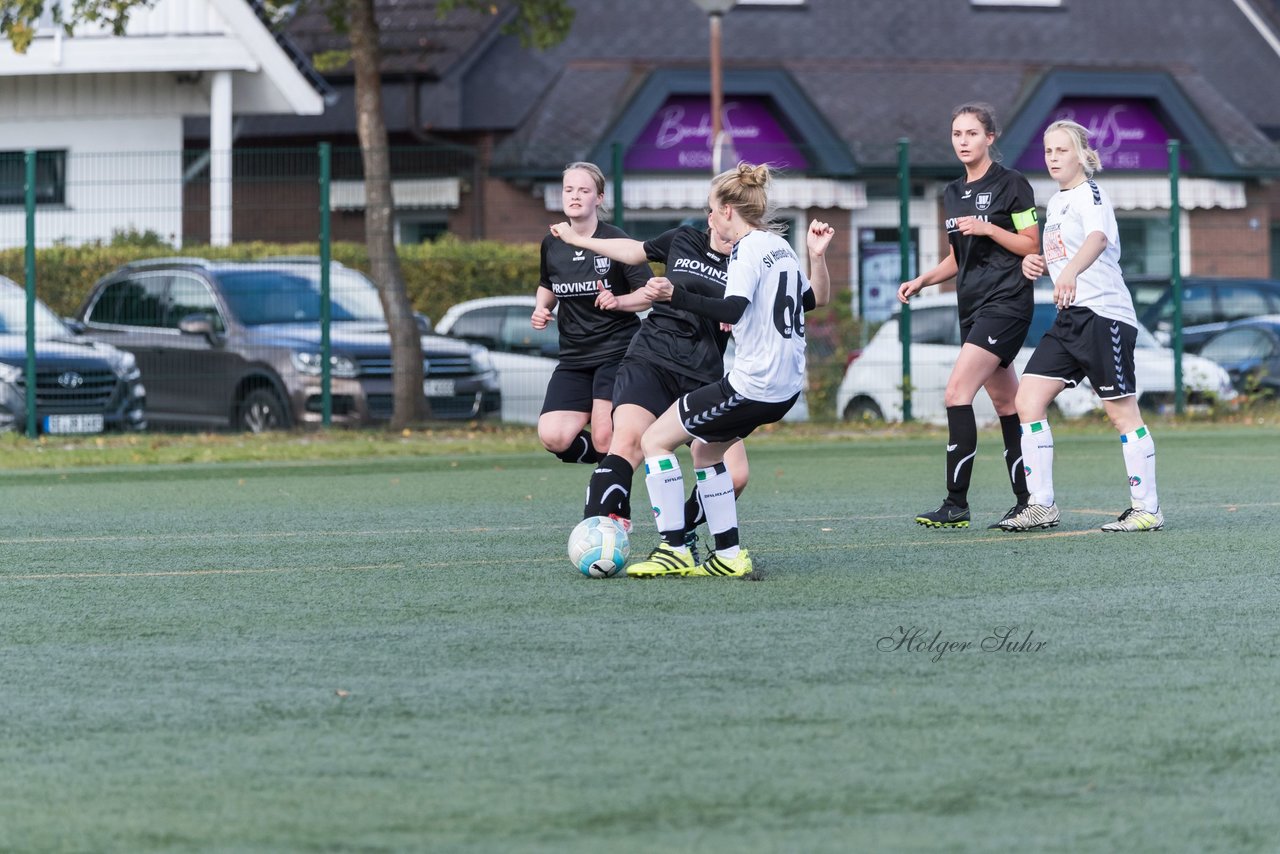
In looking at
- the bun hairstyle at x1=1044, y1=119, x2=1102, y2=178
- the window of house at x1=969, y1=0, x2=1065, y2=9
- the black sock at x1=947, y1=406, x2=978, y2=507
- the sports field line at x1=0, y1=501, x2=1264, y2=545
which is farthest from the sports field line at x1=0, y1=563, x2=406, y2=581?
the window of house at x1=969, y1=0, x2=1065, y2=9

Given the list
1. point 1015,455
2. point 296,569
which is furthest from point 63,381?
point 1015,455

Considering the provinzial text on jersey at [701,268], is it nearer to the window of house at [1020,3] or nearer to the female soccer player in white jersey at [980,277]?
the female soccer player in white jersey at [980,277]

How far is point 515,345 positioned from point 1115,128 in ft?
55.2

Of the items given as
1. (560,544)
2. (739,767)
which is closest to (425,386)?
(560,544)

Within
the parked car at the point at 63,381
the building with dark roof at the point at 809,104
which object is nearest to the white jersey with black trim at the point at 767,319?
the parked car at the point at 63,381

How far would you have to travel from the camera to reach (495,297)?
1956 centimetres

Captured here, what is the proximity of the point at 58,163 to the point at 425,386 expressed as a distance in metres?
4.31

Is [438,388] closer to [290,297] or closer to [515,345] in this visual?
[515,345]

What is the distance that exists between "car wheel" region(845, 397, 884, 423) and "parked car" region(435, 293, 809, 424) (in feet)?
1.28

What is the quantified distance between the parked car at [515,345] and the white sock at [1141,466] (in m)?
8.67

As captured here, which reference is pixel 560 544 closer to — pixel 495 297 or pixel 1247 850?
pixel 1247 850

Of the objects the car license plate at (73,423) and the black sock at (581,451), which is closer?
the black sock at (581,451)

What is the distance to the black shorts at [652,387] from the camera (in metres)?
8.33

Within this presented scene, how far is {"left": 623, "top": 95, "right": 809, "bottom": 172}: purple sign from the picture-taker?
30.5 m
